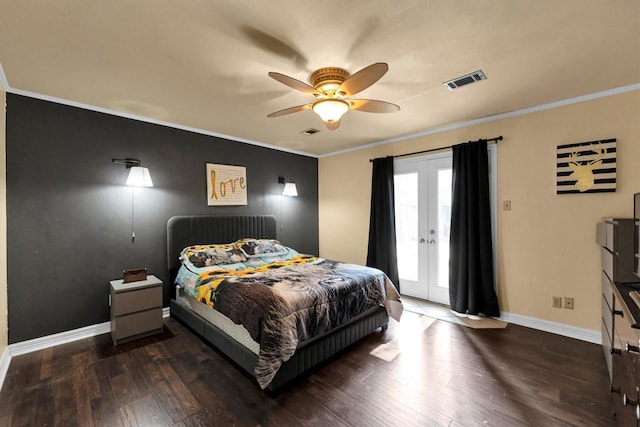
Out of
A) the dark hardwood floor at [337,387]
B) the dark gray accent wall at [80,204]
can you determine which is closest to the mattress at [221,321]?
the dark hardwood floor at [337,387]

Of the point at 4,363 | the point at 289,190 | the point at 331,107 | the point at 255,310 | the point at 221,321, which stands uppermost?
the point at 331,107

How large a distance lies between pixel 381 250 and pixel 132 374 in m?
3.53

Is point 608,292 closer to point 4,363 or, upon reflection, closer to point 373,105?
point 373,105

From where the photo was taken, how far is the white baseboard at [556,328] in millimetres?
2804

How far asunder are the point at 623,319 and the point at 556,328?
5.79ft

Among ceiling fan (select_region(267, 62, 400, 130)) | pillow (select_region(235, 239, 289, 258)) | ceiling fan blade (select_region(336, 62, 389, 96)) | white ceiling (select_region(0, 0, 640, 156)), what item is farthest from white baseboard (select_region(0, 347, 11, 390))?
ceiling fan blade (select_region(336, 62, 389, 96))

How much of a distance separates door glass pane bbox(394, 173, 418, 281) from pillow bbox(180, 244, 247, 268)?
2.51 m

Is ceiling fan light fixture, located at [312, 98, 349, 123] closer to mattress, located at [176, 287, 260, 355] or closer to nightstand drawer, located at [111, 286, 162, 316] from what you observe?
mattress, located at [176, 287, 260, 355]

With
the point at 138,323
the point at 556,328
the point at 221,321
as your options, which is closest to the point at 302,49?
the point at 221,321

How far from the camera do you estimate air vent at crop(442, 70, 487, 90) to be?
2.37m

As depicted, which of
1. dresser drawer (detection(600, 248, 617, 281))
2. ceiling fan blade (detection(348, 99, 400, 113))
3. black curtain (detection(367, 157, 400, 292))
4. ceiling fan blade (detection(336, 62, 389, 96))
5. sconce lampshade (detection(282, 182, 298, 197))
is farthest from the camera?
sconce lampshade (detection(282, 182, 298, 197))

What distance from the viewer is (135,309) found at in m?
2.89

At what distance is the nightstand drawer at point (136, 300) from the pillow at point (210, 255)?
1.64ft

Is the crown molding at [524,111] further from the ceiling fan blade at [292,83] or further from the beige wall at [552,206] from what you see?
the ceiling fan blade at [292,83]
